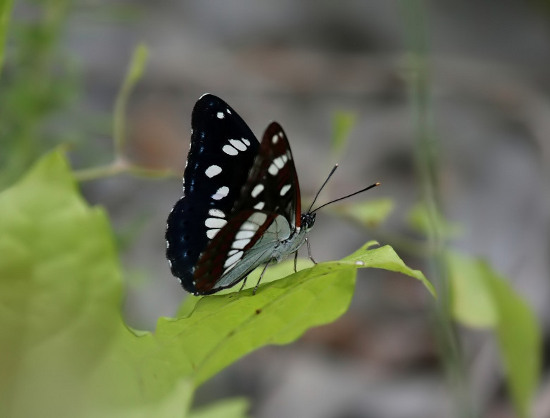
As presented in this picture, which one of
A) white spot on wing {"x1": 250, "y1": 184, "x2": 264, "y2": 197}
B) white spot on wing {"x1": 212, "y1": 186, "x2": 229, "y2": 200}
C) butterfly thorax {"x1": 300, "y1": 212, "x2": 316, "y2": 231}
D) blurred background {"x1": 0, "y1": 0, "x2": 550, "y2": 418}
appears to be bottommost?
blurred background {"x1": 0, "y1": 0, "x2": 550, "y2": 418}

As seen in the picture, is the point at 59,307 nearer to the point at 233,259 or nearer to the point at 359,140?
the point at 233,259

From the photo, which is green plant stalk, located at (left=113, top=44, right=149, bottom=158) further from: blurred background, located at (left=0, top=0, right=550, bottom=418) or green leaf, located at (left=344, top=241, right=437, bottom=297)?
blurred background, located at (left=0, top=0, right=550, bottom=418)

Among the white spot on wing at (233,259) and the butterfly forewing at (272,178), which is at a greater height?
the butterfly forewing at (272,178)

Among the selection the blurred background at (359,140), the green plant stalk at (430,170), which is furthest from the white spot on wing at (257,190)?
the blurred background at (359,140)

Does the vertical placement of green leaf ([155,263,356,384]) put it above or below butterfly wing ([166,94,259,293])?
above

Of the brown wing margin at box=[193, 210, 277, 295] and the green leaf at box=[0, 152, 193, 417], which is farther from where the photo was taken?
the brown wing margin at box=[193, 210, 277, 295]

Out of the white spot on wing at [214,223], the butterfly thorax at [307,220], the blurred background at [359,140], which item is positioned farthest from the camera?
the blurred background at [359,140]

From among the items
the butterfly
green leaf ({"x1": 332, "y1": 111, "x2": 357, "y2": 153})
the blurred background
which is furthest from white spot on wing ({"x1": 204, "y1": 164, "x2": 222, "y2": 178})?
the blurred background

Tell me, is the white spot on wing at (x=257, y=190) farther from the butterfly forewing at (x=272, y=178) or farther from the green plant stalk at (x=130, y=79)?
the green plant stalk at (x=130, y=79)

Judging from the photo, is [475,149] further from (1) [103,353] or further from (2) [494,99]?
Result: (1) [103,353]
